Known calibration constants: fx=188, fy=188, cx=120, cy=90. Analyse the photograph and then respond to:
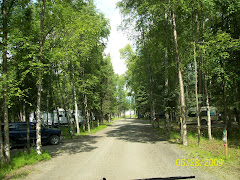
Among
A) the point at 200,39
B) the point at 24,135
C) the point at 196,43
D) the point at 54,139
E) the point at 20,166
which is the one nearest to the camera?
the point at 20,166

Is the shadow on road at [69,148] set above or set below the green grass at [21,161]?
below

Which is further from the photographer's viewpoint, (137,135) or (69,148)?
(137,135)

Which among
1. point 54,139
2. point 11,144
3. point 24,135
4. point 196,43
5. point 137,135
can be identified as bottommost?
point 137,135

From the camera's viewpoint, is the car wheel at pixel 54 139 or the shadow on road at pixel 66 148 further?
the car wheel at pixel 54 139

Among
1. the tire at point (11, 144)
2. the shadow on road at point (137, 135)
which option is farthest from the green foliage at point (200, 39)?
the tire at point (11, 144)

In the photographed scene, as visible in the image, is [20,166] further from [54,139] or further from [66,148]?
[54,139]

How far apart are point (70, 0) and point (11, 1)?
820 cm

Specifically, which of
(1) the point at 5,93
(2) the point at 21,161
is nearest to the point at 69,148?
(2) the point at 21,161

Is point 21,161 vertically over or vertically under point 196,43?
under

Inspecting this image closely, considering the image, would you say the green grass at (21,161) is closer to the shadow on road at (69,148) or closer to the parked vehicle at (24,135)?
the shadow on road at (69,148)

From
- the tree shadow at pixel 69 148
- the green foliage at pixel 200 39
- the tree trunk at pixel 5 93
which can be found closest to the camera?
the tree trunk at pixel 5 93

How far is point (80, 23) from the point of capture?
471 inches

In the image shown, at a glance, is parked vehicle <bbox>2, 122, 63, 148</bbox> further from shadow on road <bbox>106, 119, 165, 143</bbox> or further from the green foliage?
the green foliage

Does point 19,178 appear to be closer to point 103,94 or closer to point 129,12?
point 129,12
